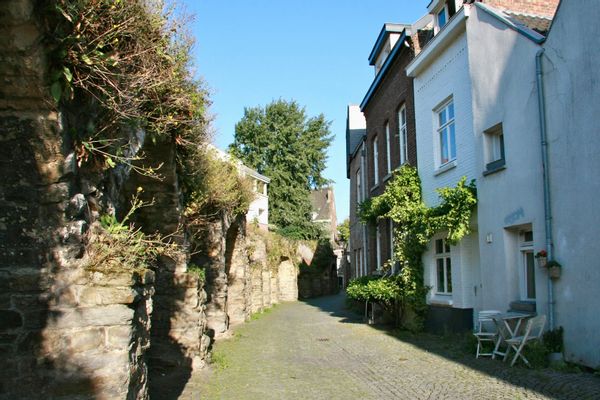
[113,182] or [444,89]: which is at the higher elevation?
[444,89]

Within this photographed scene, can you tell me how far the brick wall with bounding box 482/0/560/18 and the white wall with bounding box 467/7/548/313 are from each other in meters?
0.71

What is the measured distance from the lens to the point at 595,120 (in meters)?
7.78

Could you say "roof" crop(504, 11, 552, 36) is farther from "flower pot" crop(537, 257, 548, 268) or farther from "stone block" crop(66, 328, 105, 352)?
"stone block" crop(66, 328, 105, 352)

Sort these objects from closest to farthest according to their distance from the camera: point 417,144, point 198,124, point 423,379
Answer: point 198,124, point 423,379, point 417,144

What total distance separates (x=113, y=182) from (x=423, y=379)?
5432 millimetres

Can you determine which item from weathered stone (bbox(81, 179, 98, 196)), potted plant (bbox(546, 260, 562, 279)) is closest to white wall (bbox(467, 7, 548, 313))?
potted plant (bbox(546, 260, 562, 279))

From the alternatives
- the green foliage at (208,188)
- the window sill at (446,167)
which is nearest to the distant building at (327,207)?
the green foliage at (208,188)

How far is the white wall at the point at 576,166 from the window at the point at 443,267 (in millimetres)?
4411

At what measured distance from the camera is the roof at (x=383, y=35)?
57.7 ft

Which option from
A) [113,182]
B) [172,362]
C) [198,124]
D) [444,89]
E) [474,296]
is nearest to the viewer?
[113,182]

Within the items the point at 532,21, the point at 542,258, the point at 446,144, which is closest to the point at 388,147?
the point at 446,144

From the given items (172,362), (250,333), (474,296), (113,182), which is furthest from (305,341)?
(113,182)

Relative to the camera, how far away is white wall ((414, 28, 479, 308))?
466 inches

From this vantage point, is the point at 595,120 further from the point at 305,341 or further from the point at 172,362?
the point at 305,341
